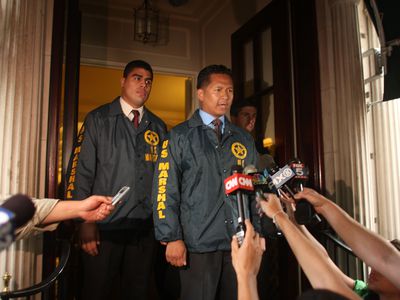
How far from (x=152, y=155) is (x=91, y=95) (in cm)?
512

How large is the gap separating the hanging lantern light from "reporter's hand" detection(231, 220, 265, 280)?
3498 mm

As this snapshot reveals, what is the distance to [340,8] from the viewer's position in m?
2.64

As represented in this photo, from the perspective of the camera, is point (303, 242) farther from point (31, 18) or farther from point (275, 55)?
point (275, 55)

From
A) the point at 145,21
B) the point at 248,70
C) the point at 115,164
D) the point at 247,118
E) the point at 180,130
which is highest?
the point at 145,21

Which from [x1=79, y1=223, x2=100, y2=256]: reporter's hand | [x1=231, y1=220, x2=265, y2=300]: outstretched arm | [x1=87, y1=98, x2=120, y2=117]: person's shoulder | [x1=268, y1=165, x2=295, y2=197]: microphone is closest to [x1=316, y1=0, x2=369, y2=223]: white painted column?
[x1=268, y1=165, x2=295, y2=197]: microphone

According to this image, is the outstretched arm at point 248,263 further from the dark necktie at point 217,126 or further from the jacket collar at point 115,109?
the jacket collar at point 115,109

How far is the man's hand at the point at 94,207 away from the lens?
151 cm

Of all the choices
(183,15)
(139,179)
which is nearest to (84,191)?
(139,179)

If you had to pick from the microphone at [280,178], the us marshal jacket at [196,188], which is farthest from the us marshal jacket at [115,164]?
the microphone at [280,178]

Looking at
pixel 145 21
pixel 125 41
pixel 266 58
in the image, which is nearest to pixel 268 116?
pixel 266 58

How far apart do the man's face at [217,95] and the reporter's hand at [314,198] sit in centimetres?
62

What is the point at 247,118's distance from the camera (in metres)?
3.06

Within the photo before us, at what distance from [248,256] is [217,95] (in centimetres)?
124

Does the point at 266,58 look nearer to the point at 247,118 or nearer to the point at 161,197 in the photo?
the point at 247,118
